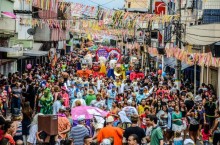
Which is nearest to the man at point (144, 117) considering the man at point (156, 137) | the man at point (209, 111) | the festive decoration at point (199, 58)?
the man at point (209, 111)

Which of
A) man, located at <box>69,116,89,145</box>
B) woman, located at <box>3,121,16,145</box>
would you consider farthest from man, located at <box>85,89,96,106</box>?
woman, located at <box>3,121,16,145</box>

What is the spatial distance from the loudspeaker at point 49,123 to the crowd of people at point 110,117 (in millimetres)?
170

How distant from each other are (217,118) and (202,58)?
482 inches

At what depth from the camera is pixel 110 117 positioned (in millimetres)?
14656

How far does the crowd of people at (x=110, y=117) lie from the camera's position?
14430 millimetres

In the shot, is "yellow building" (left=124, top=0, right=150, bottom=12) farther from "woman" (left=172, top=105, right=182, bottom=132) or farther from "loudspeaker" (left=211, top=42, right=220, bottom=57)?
"woman" (left=172, top=105, right=182, bottom=132)

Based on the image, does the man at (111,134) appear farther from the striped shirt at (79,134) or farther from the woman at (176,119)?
the woman at (176,119)

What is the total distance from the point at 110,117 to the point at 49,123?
4.49ft

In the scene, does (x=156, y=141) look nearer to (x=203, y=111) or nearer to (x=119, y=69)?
(x=203, y=111)

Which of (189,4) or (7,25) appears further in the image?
(189,4)

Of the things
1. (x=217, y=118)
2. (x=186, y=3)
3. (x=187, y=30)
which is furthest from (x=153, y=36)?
(x=217, y=118)

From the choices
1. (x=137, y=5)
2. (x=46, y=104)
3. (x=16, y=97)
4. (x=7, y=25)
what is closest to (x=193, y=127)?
(x=46, y=104)

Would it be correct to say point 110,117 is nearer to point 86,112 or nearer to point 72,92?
point 86,112

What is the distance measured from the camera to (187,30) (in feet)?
158
